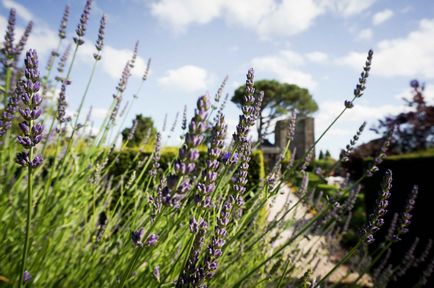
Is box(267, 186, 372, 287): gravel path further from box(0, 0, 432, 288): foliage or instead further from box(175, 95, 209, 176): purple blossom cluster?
box(175, 95, 209, 176): purple blossom cluster

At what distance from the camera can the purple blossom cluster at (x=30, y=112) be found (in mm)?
937

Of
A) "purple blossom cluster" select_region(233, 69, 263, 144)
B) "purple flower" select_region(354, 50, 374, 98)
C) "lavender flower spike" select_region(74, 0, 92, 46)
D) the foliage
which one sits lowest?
the foliage

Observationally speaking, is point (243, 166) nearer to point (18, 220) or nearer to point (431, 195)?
point (18, 220)

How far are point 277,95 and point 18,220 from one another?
39891 mm

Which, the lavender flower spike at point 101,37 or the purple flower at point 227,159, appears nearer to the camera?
the purple flower at point 227,159

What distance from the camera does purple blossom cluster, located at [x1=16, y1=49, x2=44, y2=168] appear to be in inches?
36.9

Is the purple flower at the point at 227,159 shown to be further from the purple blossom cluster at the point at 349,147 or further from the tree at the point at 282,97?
the tree at the point at 282,97

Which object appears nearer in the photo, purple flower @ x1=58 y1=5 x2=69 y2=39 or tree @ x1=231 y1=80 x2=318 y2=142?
purple flower @ x1=58 y1=5 x2=69 y2=39

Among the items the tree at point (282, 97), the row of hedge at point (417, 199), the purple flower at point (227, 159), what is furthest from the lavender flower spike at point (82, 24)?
the tree at point (282, 97)

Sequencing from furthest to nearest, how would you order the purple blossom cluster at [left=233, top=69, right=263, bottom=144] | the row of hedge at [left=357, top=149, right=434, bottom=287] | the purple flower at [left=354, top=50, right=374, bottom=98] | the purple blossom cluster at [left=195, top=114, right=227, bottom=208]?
the row of hedge at [left=357, top=149, right=434, bottom=287] → the purple flower at [left=354, top=50, right=374, bottom=98] → the purple blossom cluster at [left=233, top=69, right=263, bottom=144] → the purple blossom cluster at [left=195, top=114, right=227, bottom=208]

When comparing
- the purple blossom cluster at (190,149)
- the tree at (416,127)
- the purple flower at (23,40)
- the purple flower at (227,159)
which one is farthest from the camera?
the tree at (416,127)

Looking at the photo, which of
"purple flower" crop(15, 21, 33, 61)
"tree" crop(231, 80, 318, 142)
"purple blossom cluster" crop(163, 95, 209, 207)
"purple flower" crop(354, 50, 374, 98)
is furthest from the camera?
"tree" crop(231, 80, 318, 142)

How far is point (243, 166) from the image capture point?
1546 mm

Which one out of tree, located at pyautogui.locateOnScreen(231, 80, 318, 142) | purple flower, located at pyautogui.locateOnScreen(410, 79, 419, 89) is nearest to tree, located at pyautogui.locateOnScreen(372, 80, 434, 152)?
purple flower, located at pyautogui.locateOnScreen(410, 79, 419, 89)
